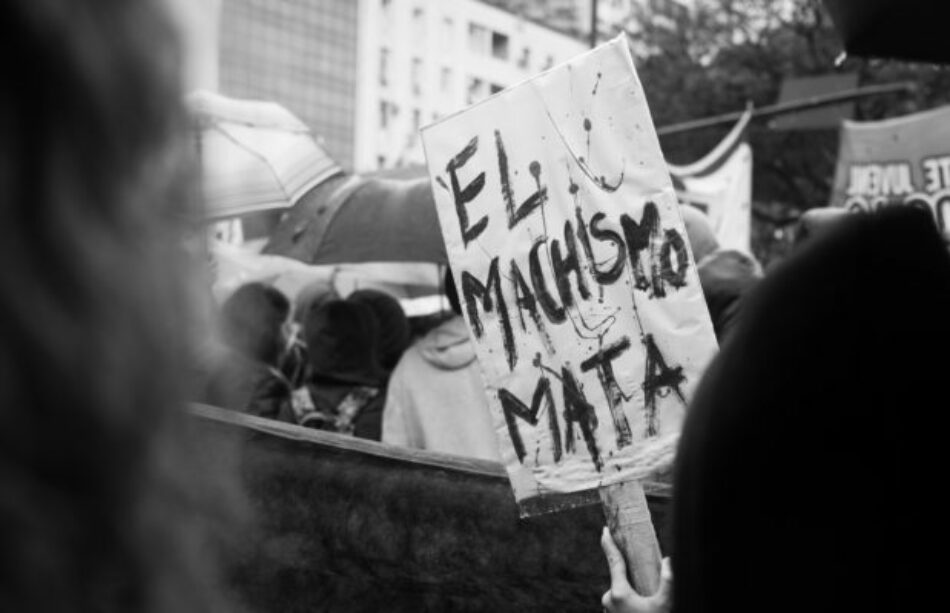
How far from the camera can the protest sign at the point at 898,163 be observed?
8281mm

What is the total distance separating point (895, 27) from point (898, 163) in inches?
255

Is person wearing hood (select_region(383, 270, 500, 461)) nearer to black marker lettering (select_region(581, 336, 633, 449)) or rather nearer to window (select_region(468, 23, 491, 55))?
black marker lettering (select_region(581, 336, 633, 449))

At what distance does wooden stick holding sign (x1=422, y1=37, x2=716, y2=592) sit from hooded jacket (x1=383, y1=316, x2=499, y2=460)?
1.84 m

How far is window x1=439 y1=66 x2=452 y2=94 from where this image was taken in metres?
80.5

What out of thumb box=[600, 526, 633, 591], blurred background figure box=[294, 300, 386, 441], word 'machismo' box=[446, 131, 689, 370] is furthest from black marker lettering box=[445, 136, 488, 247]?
blurred background figure box=[294, 300, 386, 441]

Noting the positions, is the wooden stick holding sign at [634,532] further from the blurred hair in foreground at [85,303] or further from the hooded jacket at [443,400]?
the hooded jacket at [443,400]

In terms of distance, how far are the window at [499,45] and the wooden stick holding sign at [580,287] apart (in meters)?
82.4

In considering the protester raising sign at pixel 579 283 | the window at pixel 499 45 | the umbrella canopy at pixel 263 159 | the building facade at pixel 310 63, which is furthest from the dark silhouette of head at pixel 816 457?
the window at pixel 499 45

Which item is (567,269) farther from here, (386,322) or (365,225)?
(365,225)

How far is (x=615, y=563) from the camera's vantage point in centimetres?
263

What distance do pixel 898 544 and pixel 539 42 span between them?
88.1 meters

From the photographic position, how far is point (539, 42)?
289 ft

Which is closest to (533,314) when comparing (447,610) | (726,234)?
(447,610)

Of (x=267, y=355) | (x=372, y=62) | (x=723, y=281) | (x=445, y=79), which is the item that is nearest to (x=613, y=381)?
(x=723, y=281)
